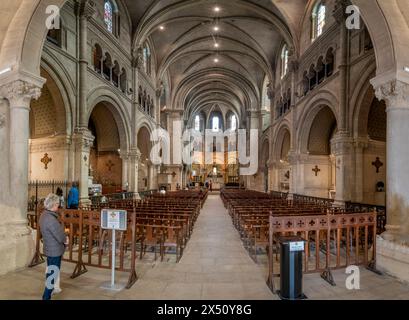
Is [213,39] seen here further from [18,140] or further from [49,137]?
[18,140]

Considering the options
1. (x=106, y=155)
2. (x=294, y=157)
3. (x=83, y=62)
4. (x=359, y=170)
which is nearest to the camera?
(x=359, y=170)

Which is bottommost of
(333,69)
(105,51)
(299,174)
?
(299,174)

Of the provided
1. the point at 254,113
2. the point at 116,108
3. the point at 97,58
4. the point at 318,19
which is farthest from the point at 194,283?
the point at 254,113

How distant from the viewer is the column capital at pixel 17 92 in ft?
20.2

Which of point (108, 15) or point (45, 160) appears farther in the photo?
point (108, 15)

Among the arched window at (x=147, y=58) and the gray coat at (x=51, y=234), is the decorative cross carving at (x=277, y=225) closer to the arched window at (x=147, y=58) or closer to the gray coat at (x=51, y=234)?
the gray coat at (x=51, y=234)

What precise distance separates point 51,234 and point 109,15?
57.3ft

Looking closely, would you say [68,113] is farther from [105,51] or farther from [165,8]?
[165,8]

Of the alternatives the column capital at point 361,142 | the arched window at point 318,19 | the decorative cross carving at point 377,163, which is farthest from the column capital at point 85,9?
the decorative cross carving at point 377,163

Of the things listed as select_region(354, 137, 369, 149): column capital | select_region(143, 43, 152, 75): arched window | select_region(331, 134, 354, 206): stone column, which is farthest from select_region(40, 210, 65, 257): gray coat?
select_region(143, 43, 152, 75): arched window

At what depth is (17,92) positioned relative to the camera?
6152mm
